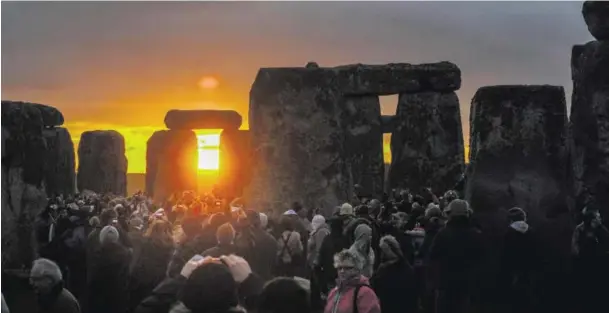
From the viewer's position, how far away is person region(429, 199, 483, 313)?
850 cm

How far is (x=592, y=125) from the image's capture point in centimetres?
1095

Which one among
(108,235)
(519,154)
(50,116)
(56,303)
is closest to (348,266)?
(56,303)

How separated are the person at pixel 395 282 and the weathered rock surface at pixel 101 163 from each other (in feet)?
80.3

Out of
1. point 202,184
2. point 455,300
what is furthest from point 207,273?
point 202,184

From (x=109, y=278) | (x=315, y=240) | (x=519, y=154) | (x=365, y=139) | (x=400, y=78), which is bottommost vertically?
(x=109, y=278)

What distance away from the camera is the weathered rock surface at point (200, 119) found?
3203 cm

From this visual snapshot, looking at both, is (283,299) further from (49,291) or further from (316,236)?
(316,236)

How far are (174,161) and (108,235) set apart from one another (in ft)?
77.1

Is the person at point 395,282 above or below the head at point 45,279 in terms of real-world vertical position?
below

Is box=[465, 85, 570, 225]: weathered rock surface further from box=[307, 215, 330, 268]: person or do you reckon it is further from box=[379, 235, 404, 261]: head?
box=[379, 235, 404, 261]: head

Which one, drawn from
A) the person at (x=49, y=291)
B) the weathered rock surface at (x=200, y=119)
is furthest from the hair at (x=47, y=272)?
the weathered rock surface at (x=200, y=119)

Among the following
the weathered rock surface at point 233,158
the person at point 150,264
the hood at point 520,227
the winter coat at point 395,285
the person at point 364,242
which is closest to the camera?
the winter coat at point 395,285

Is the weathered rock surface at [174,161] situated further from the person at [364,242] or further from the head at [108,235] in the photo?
the person at [364,242]

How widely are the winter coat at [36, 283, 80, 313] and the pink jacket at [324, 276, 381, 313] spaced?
5.26 feet
